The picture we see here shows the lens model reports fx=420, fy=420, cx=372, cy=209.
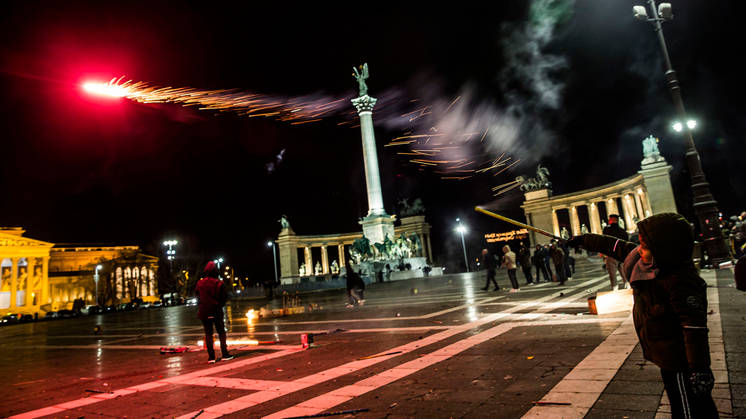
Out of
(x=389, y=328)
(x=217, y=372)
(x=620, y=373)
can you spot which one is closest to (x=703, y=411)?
(x=620, y=373)

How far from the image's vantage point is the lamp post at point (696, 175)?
14242 millimetres

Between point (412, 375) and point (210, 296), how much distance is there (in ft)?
15.2

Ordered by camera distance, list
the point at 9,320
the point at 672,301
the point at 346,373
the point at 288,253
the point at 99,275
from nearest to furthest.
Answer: the point at 672,301, the point at 346,373, the point at 9,320, the point at 288,253, the point at 99,275

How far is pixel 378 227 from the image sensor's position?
47781 mm

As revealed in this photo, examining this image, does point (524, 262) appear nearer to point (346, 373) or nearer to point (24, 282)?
point (346, 373)

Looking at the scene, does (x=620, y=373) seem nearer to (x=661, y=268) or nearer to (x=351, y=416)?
(x=661, y=268)

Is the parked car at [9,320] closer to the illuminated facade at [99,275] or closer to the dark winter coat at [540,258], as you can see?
the illuminated facade at [99,275]

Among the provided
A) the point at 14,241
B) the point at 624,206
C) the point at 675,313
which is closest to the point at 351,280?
the point at 675,313

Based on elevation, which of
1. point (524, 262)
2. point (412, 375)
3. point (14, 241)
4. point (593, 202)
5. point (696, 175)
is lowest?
point (412, 375)

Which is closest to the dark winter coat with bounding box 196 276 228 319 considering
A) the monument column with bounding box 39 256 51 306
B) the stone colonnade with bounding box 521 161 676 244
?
the stone colonnade with bounding box 521 161 676 244

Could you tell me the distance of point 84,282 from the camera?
3000 inches

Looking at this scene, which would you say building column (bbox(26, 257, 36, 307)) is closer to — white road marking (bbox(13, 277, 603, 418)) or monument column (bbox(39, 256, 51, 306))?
monument column (bbox(39, 256, 51, 306))

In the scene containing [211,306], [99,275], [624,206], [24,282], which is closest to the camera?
[211,306]

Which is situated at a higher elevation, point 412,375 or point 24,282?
point 24,282
